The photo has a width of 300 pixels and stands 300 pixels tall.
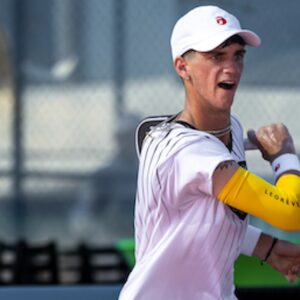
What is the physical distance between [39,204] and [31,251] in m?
0.23

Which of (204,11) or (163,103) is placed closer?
(204,11)

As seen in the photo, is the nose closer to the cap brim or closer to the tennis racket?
the cap brim

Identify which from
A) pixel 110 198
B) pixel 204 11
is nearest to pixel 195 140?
pixel 204 11

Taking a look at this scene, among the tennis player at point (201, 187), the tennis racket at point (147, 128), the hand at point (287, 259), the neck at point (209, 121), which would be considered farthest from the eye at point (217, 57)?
the hand at point (287, 259)

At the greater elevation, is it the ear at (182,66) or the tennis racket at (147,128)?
the ear at (182,66)

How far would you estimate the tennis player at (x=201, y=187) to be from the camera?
2.73m

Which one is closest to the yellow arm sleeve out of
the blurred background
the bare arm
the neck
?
the bare arm

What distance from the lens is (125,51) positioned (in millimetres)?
5094

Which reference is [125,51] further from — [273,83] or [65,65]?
[273,83]

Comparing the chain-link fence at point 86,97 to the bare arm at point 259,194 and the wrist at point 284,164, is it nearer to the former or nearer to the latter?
the wrist at point 284,164

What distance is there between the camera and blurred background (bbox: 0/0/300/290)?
5.04m

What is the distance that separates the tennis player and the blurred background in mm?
2131

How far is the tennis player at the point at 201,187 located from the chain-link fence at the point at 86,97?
213 cm

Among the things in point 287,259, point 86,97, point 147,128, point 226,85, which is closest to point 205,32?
point 226,85
